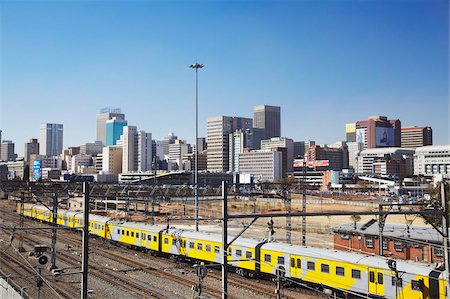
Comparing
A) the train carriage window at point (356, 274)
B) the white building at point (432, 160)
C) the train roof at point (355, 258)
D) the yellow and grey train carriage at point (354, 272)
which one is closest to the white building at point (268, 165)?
the white building at point (432, 160)

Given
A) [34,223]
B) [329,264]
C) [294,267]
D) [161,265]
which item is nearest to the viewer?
[329,264]

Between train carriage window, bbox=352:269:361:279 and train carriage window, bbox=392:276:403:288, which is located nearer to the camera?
train carriage window, bbox=392:276:403:288

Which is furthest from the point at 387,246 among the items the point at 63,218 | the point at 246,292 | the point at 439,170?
the point at 439,170

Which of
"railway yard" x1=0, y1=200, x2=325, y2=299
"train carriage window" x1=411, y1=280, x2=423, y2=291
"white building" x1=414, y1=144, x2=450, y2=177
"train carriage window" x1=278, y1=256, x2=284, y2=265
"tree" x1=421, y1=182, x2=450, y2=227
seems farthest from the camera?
"white building" x1=414, y1=144, x2=450, y2=177

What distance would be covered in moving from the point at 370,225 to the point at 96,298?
21.7 m

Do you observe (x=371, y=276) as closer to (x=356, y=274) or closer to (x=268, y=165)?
(x=356, y=274)

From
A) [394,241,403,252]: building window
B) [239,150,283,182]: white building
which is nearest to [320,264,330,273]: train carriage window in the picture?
[394,241,403,252]: building window

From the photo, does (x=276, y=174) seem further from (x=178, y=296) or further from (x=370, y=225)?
(x=178, y=296)

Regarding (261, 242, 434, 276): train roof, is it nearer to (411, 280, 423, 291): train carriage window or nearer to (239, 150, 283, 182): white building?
(411, 280, 423, 291): train carriage window

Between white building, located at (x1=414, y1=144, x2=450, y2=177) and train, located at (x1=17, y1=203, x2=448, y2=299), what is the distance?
163254 millimetres

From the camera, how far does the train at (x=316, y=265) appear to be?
1878 cm

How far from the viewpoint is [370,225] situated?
34.4 metres

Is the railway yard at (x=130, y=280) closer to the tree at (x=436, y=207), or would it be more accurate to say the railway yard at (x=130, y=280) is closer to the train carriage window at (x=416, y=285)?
the train carriage window at (x=416, y=285)

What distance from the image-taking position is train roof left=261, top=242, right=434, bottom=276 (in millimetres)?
19156
